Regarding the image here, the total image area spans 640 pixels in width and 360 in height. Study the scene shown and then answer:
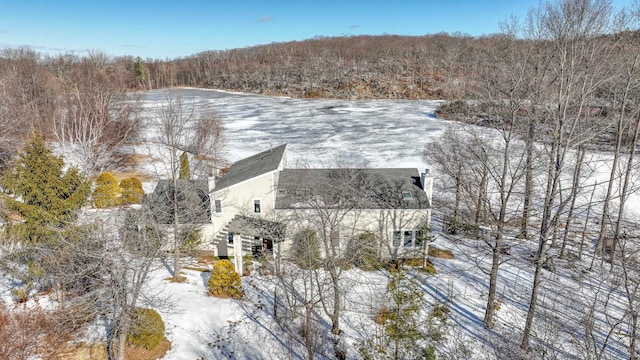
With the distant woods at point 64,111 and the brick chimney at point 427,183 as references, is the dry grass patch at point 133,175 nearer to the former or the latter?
the distant woods at point 64,111

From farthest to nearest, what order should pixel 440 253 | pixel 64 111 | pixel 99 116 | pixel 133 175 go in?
1. pixel 64 111
2. pixel 99 116
3. pixel 133 175
4. pixel 440 253

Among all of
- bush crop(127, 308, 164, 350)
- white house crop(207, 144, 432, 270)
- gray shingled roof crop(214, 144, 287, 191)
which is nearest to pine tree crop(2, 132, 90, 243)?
bush crop(127, 308, 164, 350)

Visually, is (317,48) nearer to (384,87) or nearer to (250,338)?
(384,87)

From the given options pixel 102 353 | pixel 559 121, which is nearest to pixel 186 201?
pixel 102 353

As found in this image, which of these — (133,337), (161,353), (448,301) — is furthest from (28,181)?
(448,301)

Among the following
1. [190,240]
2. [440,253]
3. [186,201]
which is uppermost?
[186,201]

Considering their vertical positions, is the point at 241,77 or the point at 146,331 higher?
the point at 241,77

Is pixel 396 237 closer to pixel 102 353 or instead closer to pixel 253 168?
pixel 253 168

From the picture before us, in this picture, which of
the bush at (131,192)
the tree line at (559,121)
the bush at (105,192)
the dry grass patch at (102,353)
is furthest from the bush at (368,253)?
the bush at (131,192)
